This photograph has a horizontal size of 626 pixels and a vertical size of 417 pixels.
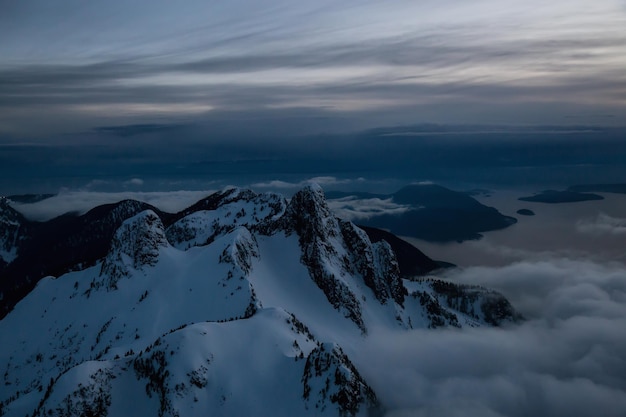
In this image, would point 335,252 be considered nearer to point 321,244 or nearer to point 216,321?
point 321,244

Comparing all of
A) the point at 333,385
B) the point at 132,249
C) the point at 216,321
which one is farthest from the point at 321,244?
the point at 333,385

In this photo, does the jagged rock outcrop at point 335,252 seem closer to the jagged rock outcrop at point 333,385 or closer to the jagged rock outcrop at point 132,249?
the jagged rock outcrop at point 132,249

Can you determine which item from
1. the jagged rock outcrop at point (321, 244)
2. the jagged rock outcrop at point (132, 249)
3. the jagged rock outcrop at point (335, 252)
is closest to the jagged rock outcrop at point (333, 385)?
the jagged rock outcrop at point (321, 244)

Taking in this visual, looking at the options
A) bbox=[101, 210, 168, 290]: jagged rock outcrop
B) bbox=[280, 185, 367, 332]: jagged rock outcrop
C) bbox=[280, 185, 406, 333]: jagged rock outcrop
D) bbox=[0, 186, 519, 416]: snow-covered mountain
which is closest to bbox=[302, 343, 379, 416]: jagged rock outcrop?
bbox=[0, 186, 519, 416]: snow-covered mountain

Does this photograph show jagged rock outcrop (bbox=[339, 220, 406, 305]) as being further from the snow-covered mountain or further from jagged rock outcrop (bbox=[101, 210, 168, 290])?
jagged rock outcrop (bbox=[101, 210, 168, 290])

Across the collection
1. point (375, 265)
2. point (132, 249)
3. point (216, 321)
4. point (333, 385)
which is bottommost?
point (375, 265)

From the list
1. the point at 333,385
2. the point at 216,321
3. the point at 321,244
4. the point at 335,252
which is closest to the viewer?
the point at 333,385
